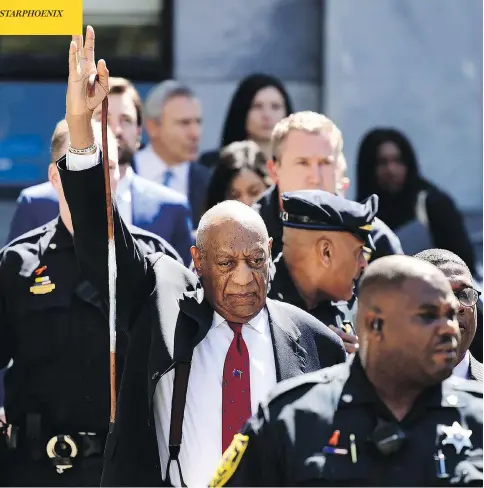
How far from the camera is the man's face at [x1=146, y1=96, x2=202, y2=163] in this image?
8234mm

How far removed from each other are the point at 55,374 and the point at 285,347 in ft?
3.63

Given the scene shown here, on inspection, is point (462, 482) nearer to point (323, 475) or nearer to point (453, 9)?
point (323, 475)

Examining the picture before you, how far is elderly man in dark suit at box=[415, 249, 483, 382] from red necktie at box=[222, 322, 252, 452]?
74cm

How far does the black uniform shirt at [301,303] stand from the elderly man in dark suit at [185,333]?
23.2 inches

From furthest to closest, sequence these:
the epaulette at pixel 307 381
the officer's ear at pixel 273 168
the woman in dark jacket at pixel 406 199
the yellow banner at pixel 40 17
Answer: the woman in dark jacket at pixel 406 199, the officer's ear at pixel 273 168, the yellow banner at pixel 40 17, the epaulette at pixel 307 381

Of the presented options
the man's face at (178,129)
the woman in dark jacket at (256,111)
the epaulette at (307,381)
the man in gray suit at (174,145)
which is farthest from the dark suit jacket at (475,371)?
the man's face at (178,129)

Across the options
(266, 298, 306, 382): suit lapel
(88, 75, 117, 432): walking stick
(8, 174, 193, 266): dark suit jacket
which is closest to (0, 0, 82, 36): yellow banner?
(88, 75, 117, 432): walking stick

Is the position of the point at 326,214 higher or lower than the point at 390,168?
lower

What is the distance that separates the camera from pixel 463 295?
5.17m

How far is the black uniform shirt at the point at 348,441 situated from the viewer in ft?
12.9

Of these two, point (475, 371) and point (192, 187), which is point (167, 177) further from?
point (475, 371)

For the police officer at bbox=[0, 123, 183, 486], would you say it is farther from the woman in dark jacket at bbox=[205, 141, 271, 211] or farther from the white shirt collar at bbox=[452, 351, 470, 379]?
the woman in dark jacket at bbox=[205, 141, 271, 211]

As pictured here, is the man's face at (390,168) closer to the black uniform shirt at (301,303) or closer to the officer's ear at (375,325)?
the black uniform shirt at (301,303)

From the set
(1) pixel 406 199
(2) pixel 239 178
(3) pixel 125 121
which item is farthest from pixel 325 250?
(1) pixel 406 199
